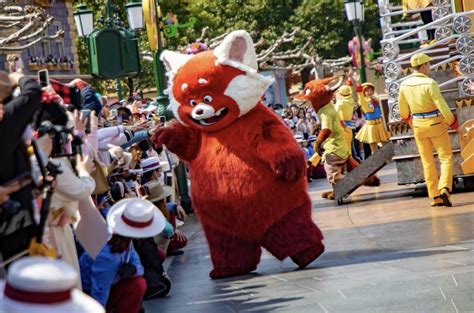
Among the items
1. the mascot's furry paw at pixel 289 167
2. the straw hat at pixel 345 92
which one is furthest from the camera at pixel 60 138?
the straw hat at pixel 345 92

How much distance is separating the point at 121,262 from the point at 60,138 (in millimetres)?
2320

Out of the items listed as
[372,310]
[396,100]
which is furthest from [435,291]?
[396,100]

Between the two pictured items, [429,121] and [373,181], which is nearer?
[429,121]

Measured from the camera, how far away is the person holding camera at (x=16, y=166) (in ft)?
20.2

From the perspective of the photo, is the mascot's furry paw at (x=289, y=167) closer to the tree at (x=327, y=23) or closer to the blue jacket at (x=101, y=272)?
the blue jacket at (x=101, y=272)

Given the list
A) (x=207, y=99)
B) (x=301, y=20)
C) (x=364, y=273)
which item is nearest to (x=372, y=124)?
(x=207, y=99)

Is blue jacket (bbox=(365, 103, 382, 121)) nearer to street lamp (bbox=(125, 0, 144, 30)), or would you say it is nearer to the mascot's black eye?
street lamp (bbox=(125, 0, 144, 30))

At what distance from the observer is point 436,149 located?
16.2 metres

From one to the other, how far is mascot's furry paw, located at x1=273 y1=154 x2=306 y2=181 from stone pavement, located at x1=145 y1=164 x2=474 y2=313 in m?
0.82

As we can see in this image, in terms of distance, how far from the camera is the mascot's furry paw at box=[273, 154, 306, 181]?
11375mm

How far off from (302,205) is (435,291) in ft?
9.32

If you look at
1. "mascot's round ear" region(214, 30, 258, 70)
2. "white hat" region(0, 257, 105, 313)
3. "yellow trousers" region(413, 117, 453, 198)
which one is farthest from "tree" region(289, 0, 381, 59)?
"white hat" region(0, 257, 105, 313)

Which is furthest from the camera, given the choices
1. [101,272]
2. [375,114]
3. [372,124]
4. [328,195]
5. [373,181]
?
[372,124]

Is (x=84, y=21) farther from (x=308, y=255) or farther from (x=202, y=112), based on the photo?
(x=308, y=255)
